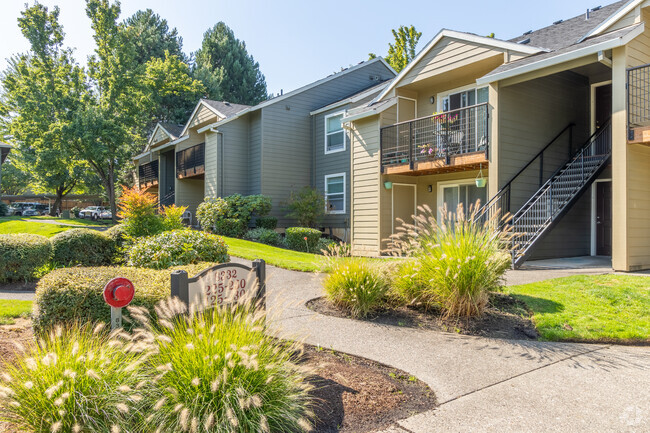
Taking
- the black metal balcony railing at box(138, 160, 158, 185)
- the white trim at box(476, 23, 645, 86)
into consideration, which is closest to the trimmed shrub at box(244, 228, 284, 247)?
the white trim at box(476, 23, 645, 86)

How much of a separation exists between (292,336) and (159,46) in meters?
43.0

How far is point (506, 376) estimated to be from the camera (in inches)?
161

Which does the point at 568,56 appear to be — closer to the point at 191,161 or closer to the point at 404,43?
the point at 404,43

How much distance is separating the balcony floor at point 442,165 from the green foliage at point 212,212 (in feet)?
24.6

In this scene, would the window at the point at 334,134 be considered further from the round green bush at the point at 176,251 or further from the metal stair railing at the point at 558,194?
the round green bush at the point at 176,251

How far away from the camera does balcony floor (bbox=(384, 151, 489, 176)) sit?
39.2 ft

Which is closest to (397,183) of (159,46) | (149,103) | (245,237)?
(245,237)

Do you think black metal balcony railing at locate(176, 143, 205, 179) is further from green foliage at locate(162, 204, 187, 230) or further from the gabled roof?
the gabled roof

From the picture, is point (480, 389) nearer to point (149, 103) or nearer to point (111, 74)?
point (111, 74)

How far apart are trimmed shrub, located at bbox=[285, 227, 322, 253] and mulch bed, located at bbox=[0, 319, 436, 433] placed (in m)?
11.7

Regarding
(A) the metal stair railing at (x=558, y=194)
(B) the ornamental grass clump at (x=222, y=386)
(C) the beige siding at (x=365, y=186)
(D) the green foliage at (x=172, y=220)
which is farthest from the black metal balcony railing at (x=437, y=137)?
(B) the ornamental grass clump at (x=222, y=386)

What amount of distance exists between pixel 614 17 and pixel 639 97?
6.43ft

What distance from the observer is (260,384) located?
3.01m

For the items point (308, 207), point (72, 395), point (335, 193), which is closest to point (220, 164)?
point (308, 207)
